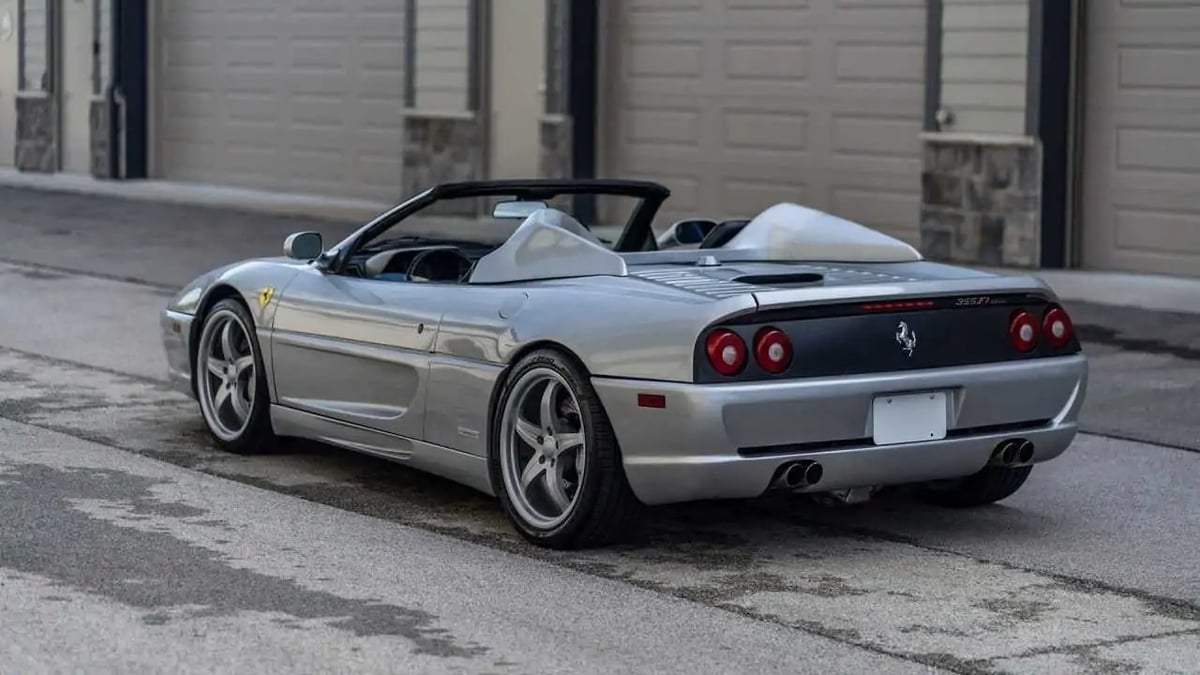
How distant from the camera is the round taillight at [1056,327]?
22.9 feet

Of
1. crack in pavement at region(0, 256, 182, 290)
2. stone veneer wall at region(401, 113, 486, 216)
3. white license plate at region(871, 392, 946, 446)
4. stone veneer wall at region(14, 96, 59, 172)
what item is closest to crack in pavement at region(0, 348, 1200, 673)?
white license plate at region(871, 392, 946, 446)

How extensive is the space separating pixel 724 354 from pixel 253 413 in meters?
2.46

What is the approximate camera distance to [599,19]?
62.1 feet

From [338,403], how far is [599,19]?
1168cm

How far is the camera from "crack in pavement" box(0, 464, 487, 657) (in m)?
5.70

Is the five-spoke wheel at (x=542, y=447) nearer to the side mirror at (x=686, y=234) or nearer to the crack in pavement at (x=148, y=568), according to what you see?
the crack in pavement at (x=148, y=568)

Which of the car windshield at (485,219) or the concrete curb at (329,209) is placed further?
the car windshield at (485,219)

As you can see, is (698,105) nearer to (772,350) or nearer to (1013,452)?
(1013,452)

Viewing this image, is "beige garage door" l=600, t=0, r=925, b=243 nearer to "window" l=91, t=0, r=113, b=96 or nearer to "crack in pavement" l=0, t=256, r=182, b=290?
"crack in pavement" l=0, t=256, r=182, b=290

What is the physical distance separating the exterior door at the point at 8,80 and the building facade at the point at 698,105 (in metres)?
0.72

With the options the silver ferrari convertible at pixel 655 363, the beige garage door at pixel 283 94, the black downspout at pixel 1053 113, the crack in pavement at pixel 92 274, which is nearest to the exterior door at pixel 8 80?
the beige garage door at pixel 283 94

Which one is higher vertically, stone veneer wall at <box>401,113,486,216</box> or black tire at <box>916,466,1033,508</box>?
stone veneer wall at <box>401,113,486,216</box>

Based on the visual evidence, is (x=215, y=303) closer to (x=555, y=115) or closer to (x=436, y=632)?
(x=436, y=632)

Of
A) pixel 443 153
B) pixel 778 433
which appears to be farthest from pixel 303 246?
pixel 443 153
